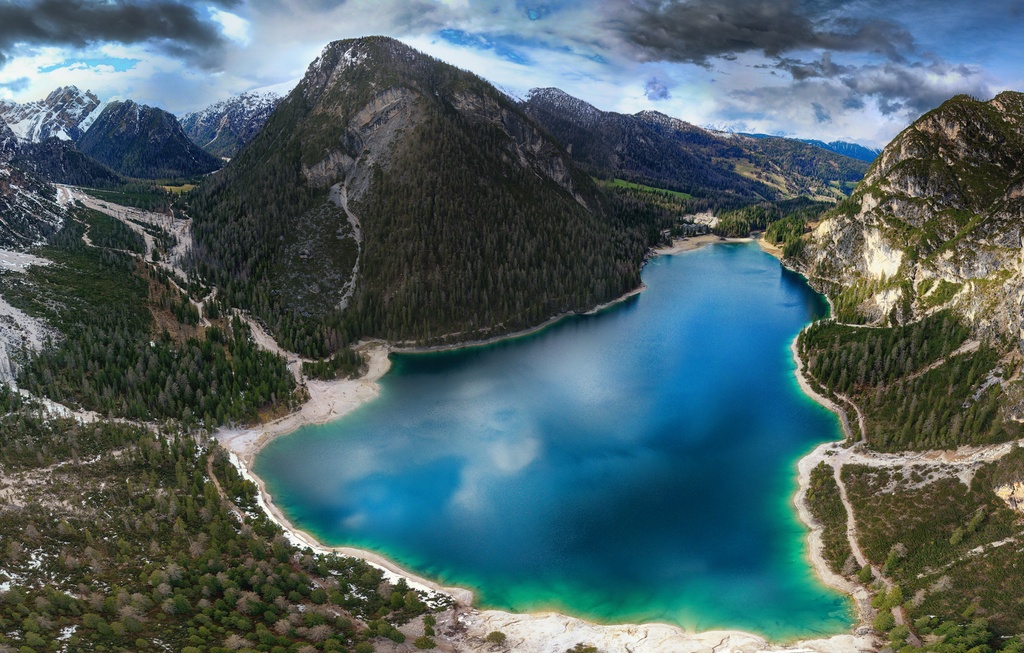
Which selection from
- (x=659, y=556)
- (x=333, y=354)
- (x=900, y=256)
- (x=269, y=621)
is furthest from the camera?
(x=900, y=256)

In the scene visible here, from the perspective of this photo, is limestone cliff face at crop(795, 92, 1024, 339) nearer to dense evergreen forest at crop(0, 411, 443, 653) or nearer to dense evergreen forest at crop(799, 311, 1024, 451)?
dense evergreen forest at crop(799, 311, 1024, 451)

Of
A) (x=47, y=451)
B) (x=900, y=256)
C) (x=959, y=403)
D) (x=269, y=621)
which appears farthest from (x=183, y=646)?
(x=900, y=256)

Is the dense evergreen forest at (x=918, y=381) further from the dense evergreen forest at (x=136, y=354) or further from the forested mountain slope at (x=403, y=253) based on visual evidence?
the dense evergreen forest at (x=136, y=354)

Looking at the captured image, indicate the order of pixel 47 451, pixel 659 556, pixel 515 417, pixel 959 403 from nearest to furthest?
1. pixel 659 556
2. pixel 47 451
3. pixel 959 403
4. pixel 515 417

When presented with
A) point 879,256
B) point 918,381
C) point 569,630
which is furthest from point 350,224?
point 879,256

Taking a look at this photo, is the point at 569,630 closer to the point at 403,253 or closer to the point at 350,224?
the point at 403,253

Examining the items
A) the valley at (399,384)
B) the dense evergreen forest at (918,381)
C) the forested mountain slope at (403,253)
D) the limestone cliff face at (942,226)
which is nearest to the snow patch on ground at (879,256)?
the limestone cliff face at (942,226)

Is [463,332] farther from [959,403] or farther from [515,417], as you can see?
[959,403]

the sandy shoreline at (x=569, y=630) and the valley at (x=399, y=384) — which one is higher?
the valley at (x=399, y=384)

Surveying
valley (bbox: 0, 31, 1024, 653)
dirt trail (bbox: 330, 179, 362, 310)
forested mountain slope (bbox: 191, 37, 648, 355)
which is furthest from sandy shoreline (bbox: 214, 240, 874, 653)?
dirt trail (bbox: 330, 179, 362, 310)
